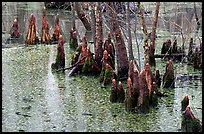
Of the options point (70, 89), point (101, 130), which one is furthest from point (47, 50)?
point (101, 130)

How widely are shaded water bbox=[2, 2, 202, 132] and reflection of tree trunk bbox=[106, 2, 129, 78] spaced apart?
0.51m

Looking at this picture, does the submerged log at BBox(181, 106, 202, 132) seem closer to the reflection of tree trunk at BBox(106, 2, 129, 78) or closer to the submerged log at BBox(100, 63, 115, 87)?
the submerged log at BBox(100, 63, 115, 87)

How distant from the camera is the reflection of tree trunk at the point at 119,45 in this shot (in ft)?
29.0

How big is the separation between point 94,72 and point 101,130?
2987 mm

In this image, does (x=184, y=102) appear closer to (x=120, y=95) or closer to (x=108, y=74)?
(x=120, y=95)

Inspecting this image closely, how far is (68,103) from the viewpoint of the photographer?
7.69 meters

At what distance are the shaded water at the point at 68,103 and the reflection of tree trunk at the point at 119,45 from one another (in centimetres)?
51

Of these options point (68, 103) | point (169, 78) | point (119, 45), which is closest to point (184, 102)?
point (169, 78)

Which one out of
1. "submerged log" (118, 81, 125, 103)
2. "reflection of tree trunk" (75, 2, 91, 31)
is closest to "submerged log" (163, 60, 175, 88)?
"submerged log" (118, 81, 125, 103)

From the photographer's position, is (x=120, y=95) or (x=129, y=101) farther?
(x=120, y=95)

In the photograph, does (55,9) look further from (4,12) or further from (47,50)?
(47,50)

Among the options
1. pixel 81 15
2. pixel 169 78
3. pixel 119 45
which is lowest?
pixel 169 78

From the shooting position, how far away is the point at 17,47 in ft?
40.9

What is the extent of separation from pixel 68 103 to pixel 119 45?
1783mm
